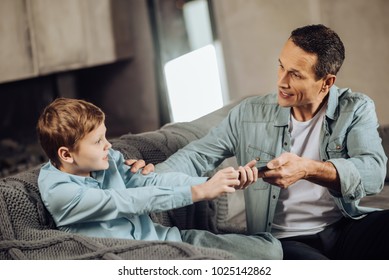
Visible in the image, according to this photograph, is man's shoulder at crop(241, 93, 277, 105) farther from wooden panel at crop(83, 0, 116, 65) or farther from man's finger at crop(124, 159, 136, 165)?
wooden panel at crop(83, 0, 116, 65)

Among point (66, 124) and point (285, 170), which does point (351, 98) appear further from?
point (66, 124)

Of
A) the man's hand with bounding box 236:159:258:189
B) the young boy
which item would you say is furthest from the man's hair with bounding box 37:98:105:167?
the man's hand with bounding box 236:159:258:189

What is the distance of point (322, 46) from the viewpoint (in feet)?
3.04

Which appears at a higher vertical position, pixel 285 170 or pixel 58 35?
pixel 58 35

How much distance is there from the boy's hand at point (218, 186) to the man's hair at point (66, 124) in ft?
0.57

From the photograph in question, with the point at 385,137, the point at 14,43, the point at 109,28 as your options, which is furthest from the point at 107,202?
the point at 109,28

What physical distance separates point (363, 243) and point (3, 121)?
41.0 inches

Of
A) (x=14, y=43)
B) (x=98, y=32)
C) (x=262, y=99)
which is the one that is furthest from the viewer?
(x=98, y=32)

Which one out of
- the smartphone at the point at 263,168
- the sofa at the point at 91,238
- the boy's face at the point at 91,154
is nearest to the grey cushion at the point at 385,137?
the sofa at the point at 91,238

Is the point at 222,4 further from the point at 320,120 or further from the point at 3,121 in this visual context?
the point at 3,121

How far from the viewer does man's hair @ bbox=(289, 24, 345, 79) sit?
3.03 ft

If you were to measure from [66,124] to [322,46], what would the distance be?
1.34ft

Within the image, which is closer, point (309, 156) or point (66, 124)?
point (66, 124)

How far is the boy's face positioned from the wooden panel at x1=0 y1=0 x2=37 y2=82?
0.82 metres
